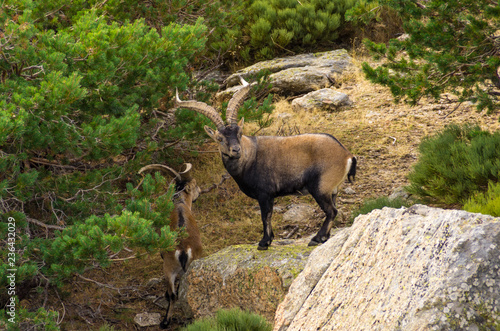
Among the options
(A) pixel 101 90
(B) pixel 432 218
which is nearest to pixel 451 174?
(B) pixel 432 218

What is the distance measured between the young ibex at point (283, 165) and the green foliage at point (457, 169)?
1.46 meters

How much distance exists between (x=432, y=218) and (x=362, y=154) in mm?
6696

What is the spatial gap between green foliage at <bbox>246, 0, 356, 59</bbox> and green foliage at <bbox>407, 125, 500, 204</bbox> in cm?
755

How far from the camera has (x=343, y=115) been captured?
37.8 feet

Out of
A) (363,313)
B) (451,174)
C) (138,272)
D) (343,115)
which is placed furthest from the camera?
(343,115)

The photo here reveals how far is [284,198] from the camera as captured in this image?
918 cm

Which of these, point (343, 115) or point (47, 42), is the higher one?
point (47, 42)

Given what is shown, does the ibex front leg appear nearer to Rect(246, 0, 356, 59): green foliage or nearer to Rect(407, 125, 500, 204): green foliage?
Rect(407, 125, 500, 204): green foliage

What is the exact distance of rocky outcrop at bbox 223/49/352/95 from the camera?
42.0 ft

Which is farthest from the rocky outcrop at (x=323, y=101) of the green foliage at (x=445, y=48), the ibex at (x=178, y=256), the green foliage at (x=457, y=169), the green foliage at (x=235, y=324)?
the green foliage at (x=235, y=324)

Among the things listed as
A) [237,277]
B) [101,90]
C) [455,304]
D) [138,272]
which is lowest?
[138,272]

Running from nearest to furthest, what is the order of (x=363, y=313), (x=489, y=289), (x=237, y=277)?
(x=489, y=289)
(x=363, y=313)
(x=237, y=277)

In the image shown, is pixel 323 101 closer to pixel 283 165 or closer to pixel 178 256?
pixel 283 165

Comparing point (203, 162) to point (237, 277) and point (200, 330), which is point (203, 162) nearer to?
point (237, 277)
